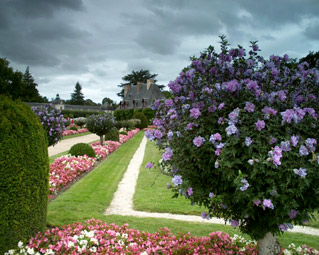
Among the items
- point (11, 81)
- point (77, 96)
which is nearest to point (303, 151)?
point (11, 81)

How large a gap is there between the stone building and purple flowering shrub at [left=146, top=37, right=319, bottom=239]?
4178cm

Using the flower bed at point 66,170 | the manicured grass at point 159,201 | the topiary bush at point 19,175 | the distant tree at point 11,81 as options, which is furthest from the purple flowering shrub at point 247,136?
the distant tree at point 11,81

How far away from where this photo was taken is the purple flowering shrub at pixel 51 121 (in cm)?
1095

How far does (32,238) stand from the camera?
3900 millimetres

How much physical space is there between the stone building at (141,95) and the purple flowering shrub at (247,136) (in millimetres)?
41783

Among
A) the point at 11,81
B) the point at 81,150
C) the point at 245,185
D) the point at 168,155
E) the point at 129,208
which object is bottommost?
the point at 129,208

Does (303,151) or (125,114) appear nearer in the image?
(303,151)

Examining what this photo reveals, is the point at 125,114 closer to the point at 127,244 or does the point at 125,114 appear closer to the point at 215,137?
the point at 127,244

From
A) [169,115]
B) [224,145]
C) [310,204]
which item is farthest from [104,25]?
[310,204]

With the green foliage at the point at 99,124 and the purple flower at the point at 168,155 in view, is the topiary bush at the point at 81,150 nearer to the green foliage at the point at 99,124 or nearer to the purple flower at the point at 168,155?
the green foliage at the point at 99,124

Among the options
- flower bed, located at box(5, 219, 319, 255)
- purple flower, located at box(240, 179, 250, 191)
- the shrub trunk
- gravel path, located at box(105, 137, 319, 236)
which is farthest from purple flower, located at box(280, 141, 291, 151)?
gravel path, located at box(105, 137, 319, 236)

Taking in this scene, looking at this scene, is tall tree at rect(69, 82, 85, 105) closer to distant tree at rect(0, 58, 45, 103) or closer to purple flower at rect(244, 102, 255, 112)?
distant tree at rect(0, 58, 45, 103)

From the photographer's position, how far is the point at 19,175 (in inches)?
146

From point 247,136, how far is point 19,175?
9.77 ft
